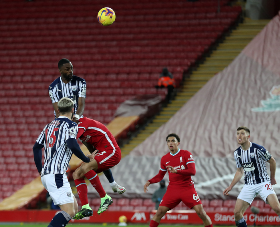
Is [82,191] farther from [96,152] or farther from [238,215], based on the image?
[238,215]

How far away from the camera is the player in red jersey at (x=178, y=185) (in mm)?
8062

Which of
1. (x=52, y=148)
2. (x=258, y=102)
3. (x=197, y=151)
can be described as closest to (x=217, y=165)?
(x=197, y=151)

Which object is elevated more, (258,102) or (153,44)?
(153,44)

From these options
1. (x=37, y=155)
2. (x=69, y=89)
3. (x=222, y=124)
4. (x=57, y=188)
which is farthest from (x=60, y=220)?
(x=222, y=124)

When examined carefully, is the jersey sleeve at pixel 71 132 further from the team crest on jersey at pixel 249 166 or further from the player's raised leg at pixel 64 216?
the team crest on jersey at pixel 249 166

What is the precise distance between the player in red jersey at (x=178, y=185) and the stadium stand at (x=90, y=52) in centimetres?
747

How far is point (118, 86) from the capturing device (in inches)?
682

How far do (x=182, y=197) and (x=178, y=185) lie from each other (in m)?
0.22

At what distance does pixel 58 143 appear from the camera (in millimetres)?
6145

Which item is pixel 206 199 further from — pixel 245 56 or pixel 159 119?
pixel 245 56

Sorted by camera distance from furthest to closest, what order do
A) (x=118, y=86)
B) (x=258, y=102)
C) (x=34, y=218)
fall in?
(x=118, y=86)
(x=258, y=102)
(x=34, y=218)

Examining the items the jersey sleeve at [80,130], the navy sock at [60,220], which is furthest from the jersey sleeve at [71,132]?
the navy sock at [60,220]

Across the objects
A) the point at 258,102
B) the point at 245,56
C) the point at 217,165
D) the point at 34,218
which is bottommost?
the point at 34,218

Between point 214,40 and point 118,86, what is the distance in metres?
4.19
